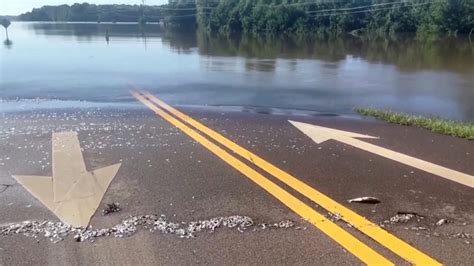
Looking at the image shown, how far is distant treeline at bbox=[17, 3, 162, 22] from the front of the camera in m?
72.8

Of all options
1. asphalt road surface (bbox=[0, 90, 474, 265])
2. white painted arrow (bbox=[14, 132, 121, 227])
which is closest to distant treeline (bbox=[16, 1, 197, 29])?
asphalt road surface (bbox=[0, 90, 474, 265])

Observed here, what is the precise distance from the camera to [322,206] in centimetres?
394

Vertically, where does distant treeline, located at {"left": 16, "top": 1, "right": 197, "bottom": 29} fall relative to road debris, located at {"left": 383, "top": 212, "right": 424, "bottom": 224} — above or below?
above

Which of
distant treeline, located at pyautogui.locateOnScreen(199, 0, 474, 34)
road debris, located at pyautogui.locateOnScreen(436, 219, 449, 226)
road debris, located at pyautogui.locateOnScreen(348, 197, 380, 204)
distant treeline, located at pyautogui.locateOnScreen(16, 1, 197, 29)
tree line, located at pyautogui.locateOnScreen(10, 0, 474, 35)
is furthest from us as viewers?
distant treeline, located at pyautogui.locateOnScreen(16, 1, 197, 29)

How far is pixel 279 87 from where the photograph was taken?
1216 cm

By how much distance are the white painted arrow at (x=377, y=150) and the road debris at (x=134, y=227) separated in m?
2.11

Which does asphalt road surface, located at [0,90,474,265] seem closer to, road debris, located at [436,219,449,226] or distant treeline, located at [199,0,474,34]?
road debris, located at [436,219,449,226]

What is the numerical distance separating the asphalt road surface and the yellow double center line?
1 centimetres

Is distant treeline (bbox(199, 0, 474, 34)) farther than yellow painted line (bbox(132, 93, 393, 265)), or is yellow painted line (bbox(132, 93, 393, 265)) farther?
distant treeline (bbox(199, 0, 474, 34))

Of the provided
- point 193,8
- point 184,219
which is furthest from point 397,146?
point 193,8

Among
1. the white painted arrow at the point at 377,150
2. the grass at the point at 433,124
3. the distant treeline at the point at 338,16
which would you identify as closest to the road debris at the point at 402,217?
the white painted arrow at the point at 377,150

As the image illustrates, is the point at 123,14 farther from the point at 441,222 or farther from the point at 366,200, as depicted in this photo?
the point at 441,222

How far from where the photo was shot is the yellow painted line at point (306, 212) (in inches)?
122

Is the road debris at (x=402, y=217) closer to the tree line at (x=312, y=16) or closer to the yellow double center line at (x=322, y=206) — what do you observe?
the yellow double center line at (x=322, y=206)
